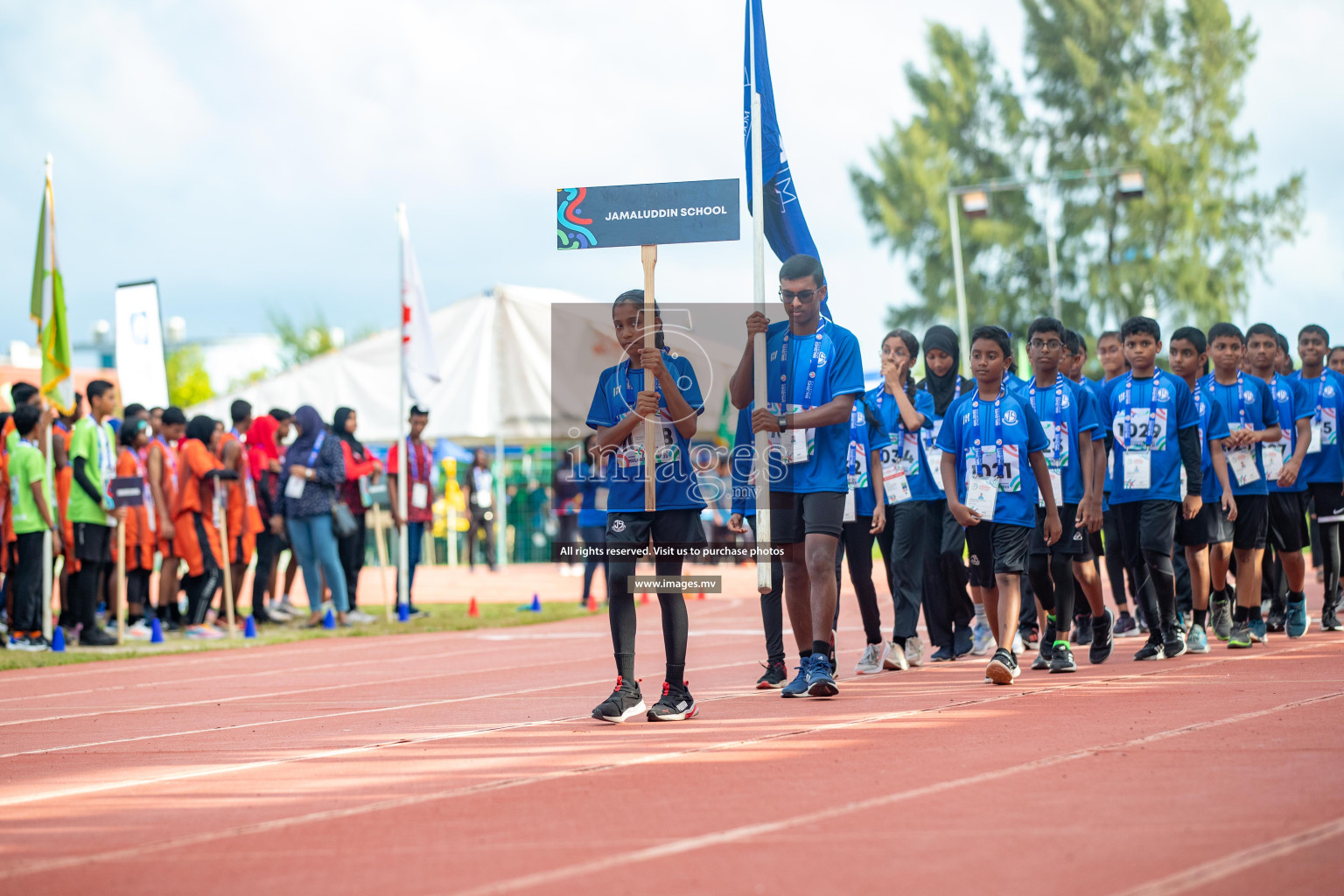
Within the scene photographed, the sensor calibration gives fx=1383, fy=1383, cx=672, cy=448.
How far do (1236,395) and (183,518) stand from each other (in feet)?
33.7

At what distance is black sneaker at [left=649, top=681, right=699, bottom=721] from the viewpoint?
6.96 metres

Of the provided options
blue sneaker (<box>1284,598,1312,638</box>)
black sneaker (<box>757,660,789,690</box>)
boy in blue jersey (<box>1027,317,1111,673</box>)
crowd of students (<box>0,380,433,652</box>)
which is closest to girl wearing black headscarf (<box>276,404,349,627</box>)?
crowd of students (<box>0,380,433,652</box>)

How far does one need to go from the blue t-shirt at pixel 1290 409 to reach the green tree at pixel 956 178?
110 ft

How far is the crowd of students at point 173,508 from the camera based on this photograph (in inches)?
514

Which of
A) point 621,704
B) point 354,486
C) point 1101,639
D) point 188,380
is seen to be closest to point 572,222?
point 621,704

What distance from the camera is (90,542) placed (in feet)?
43.1

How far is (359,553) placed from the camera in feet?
52.9

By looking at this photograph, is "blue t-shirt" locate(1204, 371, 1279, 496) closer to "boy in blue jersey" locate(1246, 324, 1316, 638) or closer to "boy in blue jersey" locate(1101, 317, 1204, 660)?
"boy in blue jersey" locate(1246, 324, 1316, 638)

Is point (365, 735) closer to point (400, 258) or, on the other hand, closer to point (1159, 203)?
point (400, 258)

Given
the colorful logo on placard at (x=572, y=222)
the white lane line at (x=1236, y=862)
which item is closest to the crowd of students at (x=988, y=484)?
the colorful logo on placard at (x=572, y=222)

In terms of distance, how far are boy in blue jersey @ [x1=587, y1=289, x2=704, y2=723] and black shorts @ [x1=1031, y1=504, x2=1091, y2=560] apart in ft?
8.88

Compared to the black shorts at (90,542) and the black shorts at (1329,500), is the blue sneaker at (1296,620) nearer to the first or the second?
the black shorts at (1329,500)

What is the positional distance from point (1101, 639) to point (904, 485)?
1647mm

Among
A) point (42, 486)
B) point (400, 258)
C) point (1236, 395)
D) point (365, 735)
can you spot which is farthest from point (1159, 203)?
point (365, 735)
